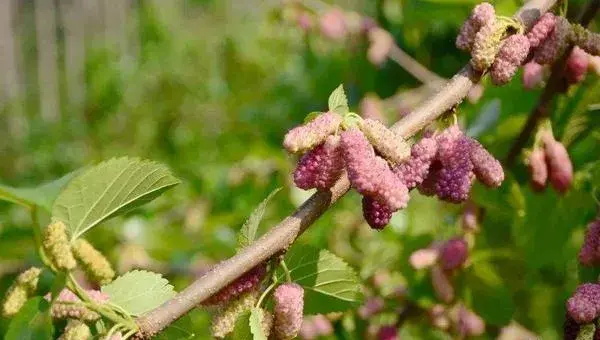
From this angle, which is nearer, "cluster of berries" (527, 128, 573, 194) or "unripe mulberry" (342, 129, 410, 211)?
"unripe mulberry" (342, 129, 410, 211)

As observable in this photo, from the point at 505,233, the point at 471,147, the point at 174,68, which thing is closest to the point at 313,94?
the point at 505,233

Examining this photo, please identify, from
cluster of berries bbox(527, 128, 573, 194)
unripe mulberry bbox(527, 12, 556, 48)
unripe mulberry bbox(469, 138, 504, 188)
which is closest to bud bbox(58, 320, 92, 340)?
unripe mulberry bbox(469, 138, 504, 188)

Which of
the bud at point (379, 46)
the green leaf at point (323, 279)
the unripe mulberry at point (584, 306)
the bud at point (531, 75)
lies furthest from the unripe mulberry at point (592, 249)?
the bud at point (379, 46)

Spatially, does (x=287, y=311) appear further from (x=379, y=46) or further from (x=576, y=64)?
(x=379, y=46)

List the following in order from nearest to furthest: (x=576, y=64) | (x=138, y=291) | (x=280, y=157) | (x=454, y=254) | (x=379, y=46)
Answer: (x=138, y=291) → (x=576, y=64) → (x=454, y=254) → (x=379, y=46) → (x=280, y=157)

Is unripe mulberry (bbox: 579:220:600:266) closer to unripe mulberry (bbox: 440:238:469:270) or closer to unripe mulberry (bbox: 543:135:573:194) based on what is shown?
unripe mulberry (bbox: 543:135:573:194)

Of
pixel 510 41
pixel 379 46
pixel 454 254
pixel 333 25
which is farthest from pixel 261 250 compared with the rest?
pixel 333 25

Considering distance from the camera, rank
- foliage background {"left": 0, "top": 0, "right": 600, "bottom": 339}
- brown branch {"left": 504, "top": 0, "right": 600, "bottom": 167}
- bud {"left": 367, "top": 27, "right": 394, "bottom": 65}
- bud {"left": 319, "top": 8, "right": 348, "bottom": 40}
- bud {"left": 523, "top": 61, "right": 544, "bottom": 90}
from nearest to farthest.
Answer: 1. brown branch {"left": 504, "top": 0, "right": 600, "bottom": 167}
2. bud {"left": 523, "top": 61, "right": 544, "bottom": 90}
3. foliage background {"left": 0, "top": 0, "right": 600, "bottom": 339}
4. bud {"left": 367, "top": 27, "right": 394, "bottom": 65}
5. bud {"left": 319, "top": 8, "right": 348, "bottom": 40}
